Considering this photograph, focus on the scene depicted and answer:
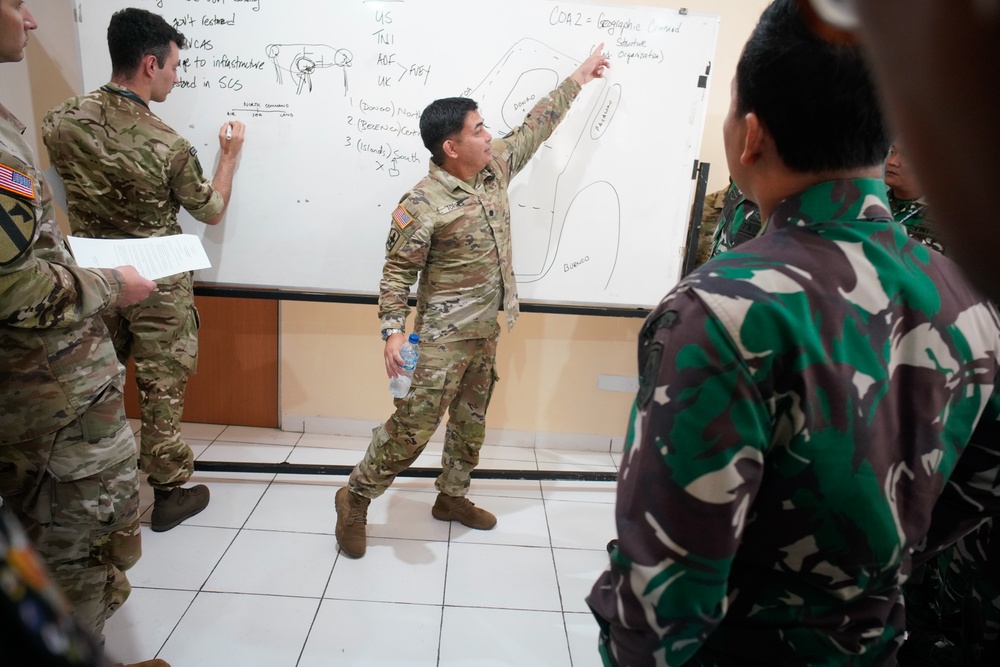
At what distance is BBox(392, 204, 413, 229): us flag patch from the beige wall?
37.0 inches

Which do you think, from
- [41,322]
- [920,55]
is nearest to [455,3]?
[41,322]

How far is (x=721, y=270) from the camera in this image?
1.99 ft

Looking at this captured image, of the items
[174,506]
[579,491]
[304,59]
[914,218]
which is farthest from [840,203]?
[174,506]

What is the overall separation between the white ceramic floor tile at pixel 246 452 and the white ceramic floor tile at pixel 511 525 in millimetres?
971

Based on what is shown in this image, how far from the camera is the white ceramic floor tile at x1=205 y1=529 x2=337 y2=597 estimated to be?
73.7 inches

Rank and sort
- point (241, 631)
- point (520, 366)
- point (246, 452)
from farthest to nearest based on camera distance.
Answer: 1. point (520, 366)
2. point (246, 452)
3. point (241, 631)

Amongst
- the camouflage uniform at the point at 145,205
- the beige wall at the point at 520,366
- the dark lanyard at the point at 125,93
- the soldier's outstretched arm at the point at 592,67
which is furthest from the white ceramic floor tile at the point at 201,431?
the soldier's outstretched arm at the point at 592,67

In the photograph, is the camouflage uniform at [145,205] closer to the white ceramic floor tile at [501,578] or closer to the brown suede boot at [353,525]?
the brown suede boot at [353,525]

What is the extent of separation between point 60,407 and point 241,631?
0.89 metres

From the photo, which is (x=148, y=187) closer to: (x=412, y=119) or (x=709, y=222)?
(x=412, y=119)

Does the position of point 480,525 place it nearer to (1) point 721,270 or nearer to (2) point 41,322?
(2) point 41,322

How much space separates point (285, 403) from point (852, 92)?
281 centimetres

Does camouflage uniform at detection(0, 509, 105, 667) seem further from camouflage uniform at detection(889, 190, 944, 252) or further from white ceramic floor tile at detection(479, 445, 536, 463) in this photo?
white ceramic floor tile at detection(479, 445, 536, 463)

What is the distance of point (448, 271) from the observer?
6.47 feet
